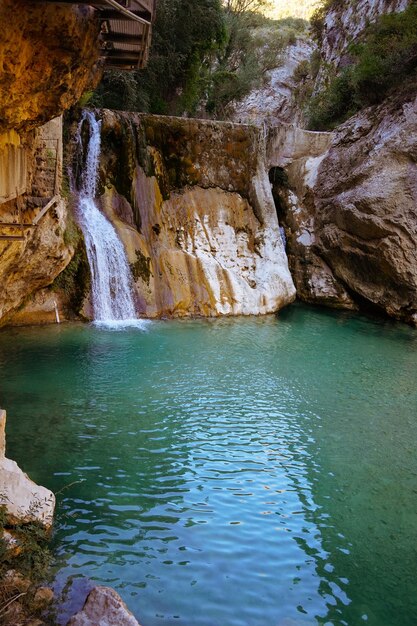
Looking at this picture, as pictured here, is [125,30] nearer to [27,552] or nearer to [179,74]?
[27,552]

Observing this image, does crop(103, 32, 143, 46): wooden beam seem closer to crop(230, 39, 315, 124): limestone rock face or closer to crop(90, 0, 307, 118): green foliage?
crop(90, 0, 307, 118): green foliage

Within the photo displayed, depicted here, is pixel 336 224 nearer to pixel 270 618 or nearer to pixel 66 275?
pixel 66 275

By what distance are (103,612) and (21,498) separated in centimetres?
177

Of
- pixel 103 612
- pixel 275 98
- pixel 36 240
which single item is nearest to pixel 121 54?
pixel 36 240

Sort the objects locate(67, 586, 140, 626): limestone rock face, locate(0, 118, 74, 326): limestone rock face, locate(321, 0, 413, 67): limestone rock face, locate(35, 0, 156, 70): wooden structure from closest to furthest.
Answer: locate(67, 586, 140, 626): limestone rock face → locate(35, 0, 156, 70): wooden structure → locate(0, 118, 74, 326): limestone rock face → locate(321, 0, 413, 67): limestone rock face

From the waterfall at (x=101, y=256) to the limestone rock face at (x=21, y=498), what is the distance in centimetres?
940

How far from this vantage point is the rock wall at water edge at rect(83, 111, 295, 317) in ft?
56.6

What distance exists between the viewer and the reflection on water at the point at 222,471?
545 cm

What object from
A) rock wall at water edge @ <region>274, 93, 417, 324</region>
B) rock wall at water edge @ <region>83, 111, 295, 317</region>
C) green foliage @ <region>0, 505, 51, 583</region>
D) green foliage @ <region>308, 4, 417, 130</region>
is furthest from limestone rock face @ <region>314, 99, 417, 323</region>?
green foliage @ <region>0, 505, 51, 583</region>

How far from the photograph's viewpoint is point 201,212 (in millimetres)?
18812

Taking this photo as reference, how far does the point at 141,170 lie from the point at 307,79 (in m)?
29.1

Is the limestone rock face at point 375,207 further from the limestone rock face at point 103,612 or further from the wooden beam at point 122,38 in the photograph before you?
the limestone rock face at point 103,612

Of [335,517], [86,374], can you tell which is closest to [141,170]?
[86,374]

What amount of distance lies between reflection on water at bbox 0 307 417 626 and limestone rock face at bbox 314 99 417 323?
469 cm
